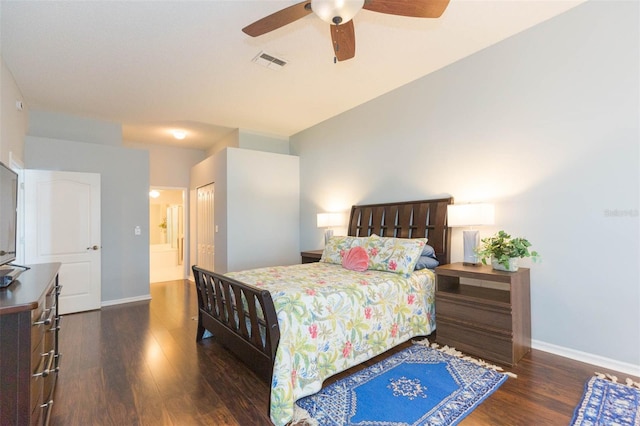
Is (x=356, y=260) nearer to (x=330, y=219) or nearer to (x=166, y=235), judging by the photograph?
(x=330, y=219)

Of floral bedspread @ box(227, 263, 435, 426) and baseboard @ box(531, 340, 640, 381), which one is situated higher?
floral bedspread @ box(227, 263, 435, 426)

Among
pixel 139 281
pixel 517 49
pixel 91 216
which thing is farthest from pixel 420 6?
pixel 139 281

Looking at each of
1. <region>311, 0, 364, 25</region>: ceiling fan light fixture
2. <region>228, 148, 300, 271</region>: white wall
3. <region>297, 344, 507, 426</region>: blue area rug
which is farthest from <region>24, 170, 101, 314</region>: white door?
<region>311, 0, 364, 25</region>: ceiling fan light fixture

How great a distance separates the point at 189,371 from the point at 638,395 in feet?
10.5

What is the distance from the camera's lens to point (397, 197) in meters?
3.97

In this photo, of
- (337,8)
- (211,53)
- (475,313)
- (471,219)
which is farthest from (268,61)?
(475,313)

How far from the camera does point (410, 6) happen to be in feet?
6.22

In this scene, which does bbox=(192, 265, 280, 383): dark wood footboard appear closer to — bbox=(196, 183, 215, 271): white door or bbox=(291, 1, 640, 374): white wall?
bbox=(291, 1, 640, 374): white wall

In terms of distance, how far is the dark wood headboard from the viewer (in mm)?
3371

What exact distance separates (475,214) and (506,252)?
17.1 inches

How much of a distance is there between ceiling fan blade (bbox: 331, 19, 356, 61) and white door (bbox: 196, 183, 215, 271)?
3.90 m

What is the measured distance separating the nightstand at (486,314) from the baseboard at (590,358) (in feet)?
0.40

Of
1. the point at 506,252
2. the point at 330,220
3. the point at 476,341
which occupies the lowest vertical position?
the point at 476,341

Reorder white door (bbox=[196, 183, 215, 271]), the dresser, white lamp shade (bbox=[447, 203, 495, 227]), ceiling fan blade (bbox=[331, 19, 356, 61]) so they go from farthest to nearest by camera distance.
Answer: white door (bbox=[196, 183, 215, 271])
white lamp shade (bbox=[447, 203, 495, 227])
ceiling fan blade (bbox=[331, 19, 356, 61])
the dresser
